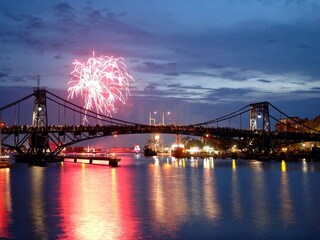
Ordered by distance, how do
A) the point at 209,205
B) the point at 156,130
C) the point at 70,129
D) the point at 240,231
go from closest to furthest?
1. the point at 240,231
2. the point at 209,205
3. the point at 70,129
4. the point at 156,130

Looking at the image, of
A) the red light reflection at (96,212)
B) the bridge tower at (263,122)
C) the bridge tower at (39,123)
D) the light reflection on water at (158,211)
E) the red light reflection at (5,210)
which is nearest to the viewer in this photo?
the red light reflection at (96,212)

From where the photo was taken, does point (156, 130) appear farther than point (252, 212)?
Yes

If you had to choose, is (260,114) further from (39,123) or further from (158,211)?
(158,211)

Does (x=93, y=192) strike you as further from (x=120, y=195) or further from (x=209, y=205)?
(x=209, y=205)

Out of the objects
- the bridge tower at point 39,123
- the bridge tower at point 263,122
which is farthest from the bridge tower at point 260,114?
the bridge tower at point 39,123

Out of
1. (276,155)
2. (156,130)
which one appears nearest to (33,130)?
(156,130)

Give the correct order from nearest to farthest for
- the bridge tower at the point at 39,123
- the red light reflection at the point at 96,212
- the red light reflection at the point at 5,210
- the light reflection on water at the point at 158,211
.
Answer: the red light reflection at the point at 96,212
the red light reflection at the point at 5,210
the light reflection on water at the point at 158,211
the bridge tower at the point at 39,123

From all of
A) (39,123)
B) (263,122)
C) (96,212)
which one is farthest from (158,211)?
(263,122)

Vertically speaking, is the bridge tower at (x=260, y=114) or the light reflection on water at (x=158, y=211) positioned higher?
the bridge tower at (x=260, y=114)

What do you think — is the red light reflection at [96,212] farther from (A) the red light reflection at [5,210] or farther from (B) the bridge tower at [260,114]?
(B) the bridge tower at [260,114]
